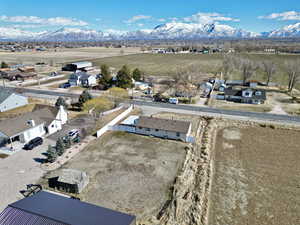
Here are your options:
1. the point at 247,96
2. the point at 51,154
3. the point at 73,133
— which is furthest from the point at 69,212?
the point at 247,96

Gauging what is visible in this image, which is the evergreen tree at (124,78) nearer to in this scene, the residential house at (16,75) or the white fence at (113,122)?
the white fence at (113,122)

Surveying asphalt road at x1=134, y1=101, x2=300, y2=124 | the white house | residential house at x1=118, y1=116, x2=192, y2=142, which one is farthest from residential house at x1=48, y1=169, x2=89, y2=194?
the white house

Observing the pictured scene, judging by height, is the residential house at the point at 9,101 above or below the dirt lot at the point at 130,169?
above

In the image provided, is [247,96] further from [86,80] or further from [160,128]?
[86,80]

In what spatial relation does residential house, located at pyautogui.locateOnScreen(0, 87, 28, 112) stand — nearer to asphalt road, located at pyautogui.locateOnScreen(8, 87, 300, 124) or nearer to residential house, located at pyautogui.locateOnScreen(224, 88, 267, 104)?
asphalt road, located at pyautogui.locateOnScreen(8, 87, 300, 124)

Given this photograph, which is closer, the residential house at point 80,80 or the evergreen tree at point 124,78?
the evergreen tree at point 124,78

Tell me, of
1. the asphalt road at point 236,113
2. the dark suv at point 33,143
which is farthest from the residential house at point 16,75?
the dark suv at point 33,143
